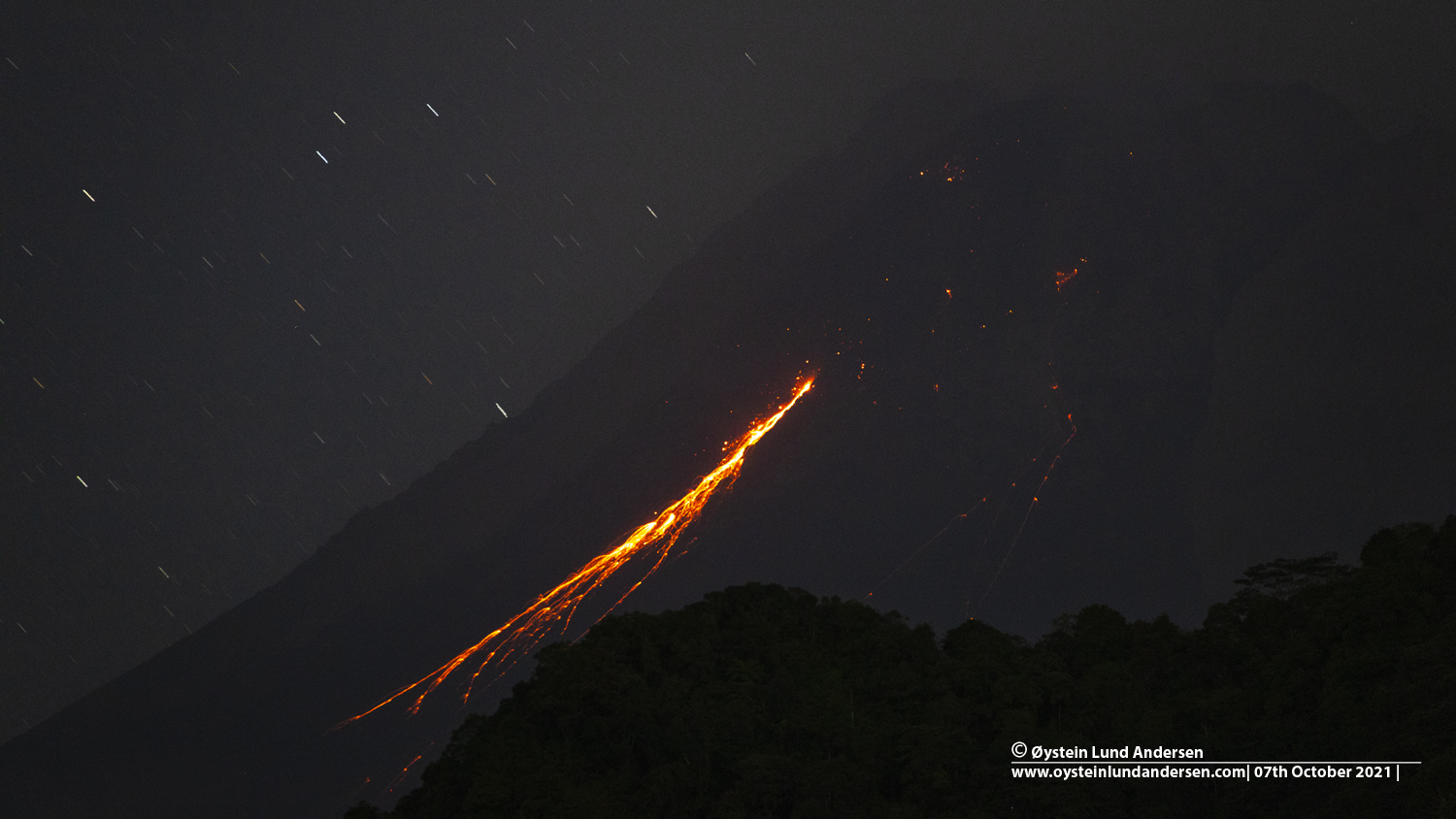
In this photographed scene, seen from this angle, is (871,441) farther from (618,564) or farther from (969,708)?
(969,708)

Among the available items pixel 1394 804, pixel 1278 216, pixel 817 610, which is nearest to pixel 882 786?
pixel 817 610

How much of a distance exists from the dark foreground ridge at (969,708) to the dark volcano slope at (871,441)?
37.2 metres

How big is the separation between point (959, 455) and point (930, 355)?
8.02 meters

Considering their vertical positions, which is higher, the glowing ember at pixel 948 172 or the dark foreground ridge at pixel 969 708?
the glowing ember at pixel 948 172

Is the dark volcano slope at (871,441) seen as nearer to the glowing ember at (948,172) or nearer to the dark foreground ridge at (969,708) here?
the glowing ember at (948,172)

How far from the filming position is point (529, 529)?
67.1 meters

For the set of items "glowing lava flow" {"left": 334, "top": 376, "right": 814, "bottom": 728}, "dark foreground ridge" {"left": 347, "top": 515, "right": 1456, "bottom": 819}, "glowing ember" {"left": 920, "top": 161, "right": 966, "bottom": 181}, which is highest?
"glowing ember" {"left": 920, "top": 161, "right": 966, "bottom": 181}

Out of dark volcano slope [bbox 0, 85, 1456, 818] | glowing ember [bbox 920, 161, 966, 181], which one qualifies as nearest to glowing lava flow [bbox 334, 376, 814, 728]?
dark volcano slope [bbox 0, 85, 1456, 818]

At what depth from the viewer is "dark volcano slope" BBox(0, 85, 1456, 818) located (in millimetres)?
53562

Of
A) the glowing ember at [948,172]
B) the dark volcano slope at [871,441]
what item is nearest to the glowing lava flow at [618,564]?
the dark volcano slope at [871,441]

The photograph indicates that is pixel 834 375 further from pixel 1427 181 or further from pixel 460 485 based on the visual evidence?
pixel 1427 181

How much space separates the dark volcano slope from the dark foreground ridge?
1464 inches

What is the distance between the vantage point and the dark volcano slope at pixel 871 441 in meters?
53.6

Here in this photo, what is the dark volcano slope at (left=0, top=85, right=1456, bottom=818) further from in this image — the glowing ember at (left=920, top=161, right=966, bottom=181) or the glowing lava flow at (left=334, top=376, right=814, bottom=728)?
the glowing lava flow at (left=334, top=376, right=814, bottom=728)
